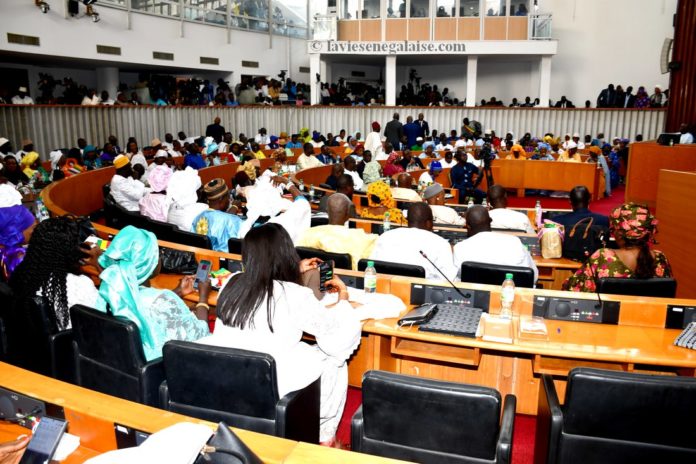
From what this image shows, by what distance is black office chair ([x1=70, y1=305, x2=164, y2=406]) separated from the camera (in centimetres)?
272

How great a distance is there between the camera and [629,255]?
3.62 metres

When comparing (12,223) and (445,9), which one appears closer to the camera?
(12,223)

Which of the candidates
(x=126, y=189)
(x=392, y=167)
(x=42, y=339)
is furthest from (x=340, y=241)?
(x=392, y=167)

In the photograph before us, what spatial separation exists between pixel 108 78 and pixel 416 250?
14585 millimetres

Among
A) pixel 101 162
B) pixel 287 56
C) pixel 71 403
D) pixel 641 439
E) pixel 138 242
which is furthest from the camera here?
pixel 287 56

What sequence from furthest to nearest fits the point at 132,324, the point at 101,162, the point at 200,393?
the point at 101,162 → the point at 132,324 → the point at 200,393

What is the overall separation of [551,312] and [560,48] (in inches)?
721

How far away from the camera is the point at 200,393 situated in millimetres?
2457

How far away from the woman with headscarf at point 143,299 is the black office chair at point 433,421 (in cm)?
120

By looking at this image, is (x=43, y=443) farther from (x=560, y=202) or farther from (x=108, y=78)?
(x=108, y=78)

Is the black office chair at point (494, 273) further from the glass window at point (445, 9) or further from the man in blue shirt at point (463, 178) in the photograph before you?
the glass window at point (445, 9)

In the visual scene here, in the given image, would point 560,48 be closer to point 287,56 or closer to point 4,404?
point 287,56

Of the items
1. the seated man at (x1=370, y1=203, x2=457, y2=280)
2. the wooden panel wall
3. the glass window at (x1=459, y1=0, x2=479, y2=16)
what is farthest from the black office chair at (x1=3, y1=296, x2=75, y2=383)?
the glass window at (x1=459, y1=0, x2=479, y2=16)

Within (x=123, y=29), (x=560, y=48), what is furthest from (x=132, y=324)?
(x=560, y=48)
